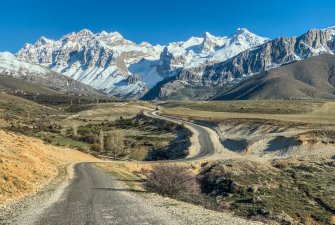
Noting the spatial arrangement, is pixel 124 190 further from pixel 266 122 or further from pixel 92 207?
pixel 266 122

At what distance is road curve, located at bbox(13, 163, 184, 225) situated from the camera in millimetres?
22781

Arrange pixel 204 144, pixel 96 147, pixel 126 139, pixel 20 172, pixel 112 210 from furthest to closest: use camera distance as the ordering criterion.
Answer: pixel 126 139, pixel 96 147, pixel 204 144, pixel 20 172, pixel 112 210

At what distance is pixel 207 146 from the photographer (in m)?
95.6

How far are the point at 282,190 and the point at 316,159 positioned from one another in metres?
25.0

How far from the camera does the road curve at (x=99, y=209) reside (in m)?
22.8

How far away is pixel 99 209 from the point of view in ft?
85.1

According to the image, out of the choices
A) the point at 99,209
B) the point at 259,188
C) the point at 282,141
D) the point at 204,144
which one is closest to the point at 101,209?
the point at 99,209

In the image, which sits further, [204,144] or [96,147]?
[96,147]

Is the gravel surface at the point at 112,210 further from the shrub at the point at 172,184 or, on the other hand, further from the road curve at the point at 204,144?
the road curve at the point at 204,144

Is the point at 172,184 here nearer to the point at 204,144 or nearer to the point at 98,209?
the point at 98,209

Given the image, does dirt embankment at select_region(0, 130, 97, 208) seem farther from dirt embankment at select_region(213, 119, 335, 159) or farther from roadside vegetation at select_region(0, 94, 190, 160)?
dirt embankment at select_region(213, 119, 335, 159)

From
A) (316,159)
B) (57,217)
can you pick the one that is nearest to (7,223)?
(57,217)

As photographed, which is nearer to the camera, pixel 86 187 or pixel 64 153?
pixel 86 187

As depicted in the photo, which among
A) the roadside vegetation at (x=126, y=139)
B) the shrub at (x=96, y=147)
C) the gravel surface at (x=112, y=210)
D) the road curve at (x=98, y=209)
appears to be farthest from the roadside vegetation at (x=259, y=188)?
the shrub at (x=96, y=147)
